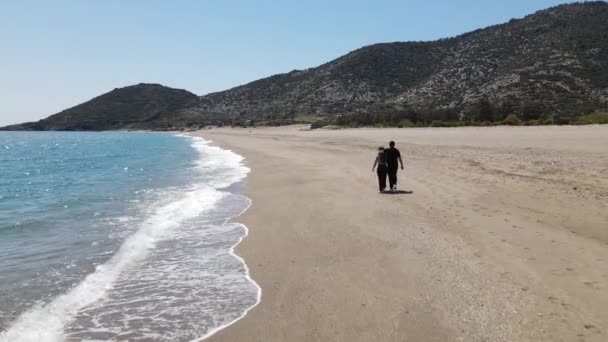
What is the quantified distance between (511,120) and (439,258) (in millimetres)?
35121

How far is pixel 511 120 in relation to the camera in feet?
127

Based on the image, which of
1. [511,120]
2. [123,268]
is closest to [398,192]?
[123,268]

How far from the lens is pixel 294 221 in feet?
35.0

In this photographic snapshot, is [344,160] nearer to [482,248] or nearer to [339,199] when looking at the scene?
[339,199]

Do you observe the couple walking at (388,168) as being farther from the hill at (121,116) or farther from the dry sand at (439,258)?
the hill at (121,116)

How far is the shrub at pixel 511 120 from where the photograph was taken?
3819 centimetres

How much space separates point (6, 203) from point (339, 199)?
11.1 metres

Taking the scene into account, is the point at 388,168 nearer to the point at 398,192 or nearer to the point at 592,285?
the point at 398,192

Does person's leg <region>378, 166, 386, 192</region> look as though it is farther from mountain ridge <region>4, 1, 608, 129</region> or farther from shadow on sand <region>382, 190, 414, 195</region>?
mountain ridge <region>4, 1, 608, 129</region>

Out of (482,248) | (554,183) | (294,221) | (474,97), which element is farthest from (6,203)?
(474,97)

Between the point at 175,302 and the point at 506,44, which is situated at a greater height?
the point at 506,44

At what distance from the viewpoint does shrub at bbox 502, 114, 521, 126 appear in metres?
38.2

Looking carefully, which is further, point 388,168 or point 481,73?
point 481,73

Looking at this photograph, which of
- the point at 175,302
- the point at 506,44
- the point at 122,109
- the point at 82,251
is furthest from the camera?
the point at 122,109
